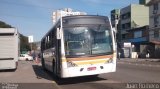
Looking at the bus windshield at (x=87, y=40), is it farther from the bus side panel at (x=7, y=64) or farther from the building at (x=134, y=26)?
the building at (x=134, y=26)

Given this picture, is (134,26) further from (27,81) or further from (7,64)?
(27,81)

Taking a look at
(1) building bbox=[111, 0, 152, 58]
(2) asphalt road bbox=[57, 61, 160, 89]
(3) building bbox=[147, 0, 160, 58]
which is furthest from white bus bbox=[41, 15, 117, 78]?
(1) building bbox=[111, 0, 152, 58]

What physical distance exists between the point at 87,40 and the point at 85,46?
310 mm

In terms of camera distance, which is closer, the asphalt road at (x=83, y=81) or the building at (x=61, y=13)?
the asphalt road at (x=83, y=81)

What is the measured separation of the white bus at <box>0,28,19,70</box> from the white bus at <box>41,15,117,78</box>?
9791mm

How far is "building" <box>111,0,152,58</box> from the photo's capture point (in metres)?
77.7

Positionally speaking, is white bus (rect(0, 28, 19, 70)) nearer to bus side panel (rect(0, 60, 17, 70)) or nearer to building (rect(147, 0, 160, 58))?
bus side panel (rect(0, 60, 17, 70))

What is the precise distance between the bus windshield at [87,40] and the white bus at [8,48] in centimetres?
1044

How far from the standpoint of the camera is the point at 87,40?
53.7ft

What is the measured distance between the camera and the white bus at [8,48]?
25.7 m

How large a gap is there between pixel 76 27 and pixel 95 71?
2.22m

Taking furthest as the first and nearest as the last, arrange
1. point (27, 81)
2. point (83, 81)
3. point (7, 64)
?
point (7, 64) → point (83, 81) → point (27, 81)

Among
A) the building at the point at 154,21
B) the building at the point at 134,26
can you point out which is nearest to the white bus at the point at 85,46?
the building at the point at 154,21

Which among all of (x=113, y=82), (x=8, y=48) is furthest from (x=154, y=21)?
(x=113, y=82)
